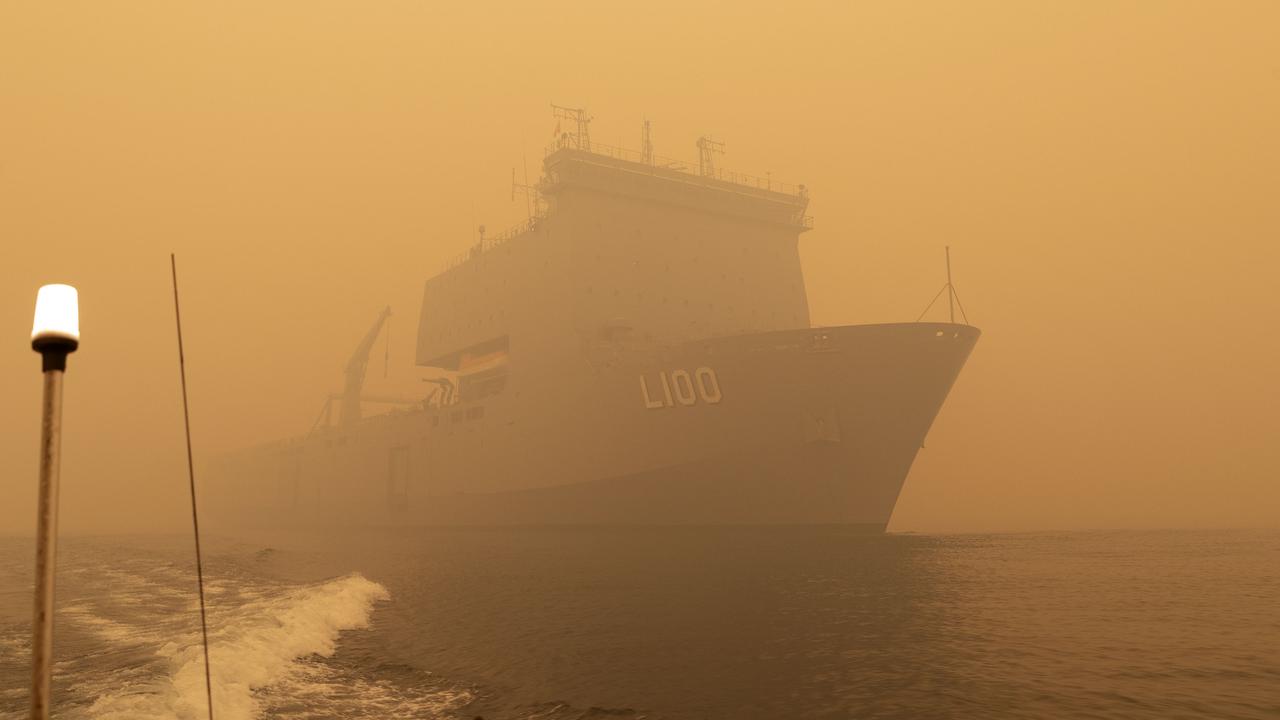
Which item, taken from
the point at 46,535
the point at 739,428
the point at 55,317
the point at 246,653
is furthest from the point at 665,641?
the point at 739,428

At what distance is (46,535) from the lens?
2.45m

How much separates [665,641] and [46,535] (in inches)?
350

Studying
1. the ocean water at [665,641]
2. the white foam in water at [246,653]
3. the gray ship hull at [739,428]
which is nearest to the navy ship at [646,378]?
the gray ship hull at [739,428]

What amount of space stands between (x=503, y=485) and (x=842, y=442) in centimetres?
1560

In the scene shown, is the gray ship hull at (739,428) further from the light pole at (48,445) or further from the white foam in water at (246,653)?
the light pole at (48,445)

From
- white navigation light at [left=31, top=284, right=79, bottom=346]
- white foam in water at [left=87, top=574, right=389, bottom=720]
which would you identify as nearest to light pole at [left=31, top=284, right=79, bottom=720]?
white navigation light at [left=31, top=284, right=79, bottom=346]

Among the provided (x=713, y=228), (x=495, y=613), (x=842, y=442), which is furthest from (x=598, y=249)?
(x=495, y=613)

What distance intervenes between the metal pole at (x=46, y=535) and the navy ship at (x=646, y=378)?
25.8m

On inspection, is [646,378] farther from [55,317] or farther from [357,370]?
[357,370]

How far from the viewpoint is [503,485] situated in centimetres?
3597

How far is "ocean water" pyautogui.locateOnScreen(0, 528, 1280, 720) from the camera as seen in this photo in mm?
7484

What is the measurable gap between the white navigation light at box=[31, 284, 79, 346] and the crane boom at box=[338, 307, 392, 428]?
188 feet

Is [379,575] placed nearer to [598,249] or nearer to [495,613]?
[495,613]

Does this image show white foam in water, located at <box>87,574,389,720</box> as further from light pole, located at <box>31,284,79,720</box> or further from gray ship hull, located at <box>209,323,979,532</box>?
gray ship hull, located at <box>209,323,979,532</box>
